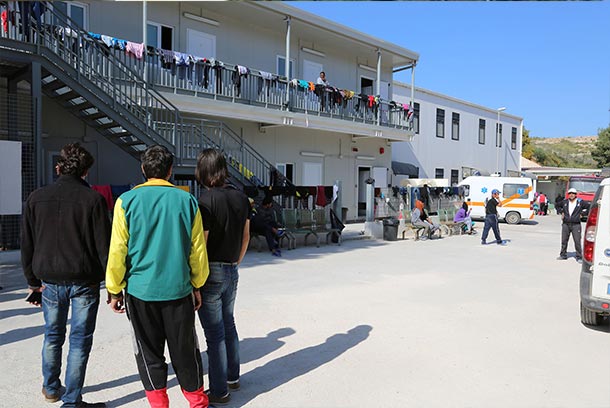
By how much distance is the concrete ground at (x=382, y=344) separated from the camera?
3928 mm

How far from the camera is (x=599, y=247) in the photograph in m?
5.42

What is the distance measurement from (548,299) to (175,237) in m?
6.17

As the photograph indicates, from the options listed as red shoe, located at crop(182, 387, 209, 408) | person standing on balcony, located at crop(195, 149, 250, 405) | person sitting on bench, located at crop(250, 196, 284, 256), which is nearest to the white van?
person sitting on bench, located at crop(250, 196, 284, 256)

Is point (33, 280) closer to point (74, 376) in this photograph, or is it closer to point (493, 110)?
point (74, 376)

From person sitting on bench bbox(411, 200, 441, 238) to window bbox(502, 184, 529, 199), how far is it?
8.63m

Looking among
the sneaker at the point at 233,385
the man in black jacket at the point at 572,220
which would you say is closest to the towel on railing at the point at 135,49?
the sneaker at the point at 233,385

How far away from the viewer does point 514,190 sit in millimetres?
22828

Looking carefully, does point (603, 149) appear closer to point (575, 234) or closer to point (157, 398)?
point (575, 234)

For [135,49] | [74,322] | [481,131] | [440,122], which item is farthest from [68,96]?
[481,131]

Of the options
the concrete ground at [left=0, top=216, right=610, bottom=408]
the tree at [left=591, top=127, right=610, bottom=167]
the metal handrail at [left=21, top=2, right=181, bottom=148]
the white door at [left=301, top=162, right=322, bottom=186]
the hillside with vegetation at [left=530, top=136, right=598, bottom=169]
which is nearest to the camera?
the concrete ground at [left=0, top=216, right=610, bottom=408]

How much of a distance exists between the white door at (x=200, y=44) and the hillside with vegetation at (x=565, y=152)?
5265cm

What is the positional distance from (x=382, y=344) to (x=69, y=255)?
318cm

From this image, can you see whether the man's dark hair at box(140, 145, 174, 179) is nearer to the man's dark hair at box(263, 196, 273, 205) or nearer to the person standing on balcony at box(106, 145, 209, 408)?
the person standing on balcony at box(106, 145, 209, 408)

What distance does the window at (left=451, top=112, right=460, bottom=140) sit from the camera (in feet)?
96.9
